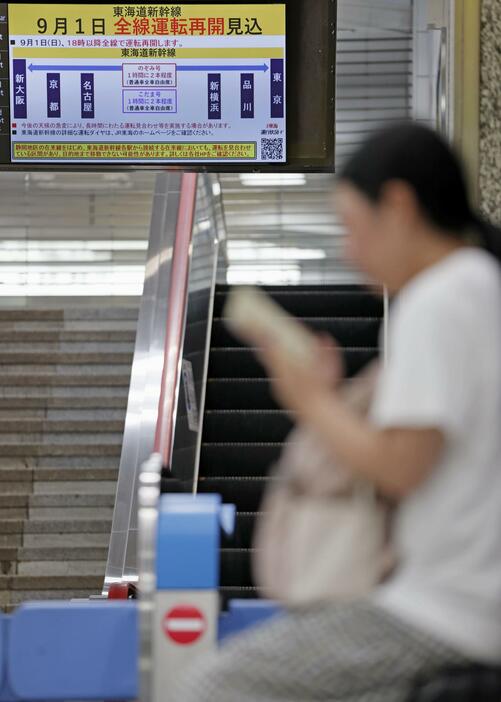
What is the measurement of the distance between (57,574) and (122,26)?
364 cm

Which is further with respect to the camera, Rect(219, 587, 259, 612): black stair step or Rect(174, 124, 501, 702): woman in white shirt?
Rect(219, 587, 259, 612): black stair step

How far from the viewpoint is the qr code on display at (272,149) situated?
30.7 ft

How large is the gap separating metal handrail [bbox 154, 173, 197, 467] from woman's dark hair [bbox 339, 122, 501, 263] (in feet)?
14.8

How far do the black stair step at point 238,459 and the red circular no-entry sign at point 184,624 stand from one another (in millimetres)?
4361

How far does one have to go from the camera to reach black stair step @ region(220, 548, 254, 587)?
22.0 ft

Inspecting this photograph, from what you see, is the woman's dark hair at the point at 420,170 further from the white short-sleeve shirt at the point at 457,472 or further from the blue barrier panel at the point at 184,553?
the blue barrier panel at the point at 184,553

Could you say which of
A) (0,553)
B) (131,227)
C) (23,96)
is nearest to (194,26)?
(23,96)

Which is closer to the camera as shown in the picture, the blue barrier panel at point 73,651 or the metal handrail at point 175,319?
the blue barrier panel at point 73,651

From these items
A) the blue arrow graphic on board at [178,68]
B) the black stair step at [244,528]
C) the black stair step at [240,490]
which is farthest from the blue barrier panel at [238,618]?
the blue arrow graphic on board at [178,68]

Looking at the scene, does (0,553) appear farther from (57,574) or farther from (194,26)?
(194,26)

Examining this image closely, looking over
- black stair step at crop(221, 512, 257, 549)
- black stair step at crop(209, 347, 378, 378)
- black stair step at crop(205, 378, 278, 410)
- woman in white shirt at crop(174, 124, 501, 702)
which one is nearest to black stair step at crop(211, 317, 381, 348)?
black stair step at crop(209, 347, 378, 378)

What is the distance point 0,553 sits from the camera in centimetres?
891

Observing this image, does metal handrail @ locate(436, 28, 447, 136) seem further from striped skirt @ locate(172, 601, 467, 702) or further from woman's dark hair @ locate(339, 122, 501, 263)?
striped skirt @ locate(172, 601, 467, 702)

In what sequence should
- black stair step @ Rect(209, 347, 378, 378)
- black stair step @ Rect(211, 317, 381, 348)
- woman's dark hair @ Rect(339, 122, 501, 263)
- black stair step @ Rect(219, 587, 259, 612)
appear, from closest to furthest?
woman's dark hair @ Rect(339, 122, 501, 263), black stair step @ Rect(219, 587, 259, 612), black stair step @ Rect(209, 347, 378, 378), black stair step @ Rect(211, 317, 381, 348)
